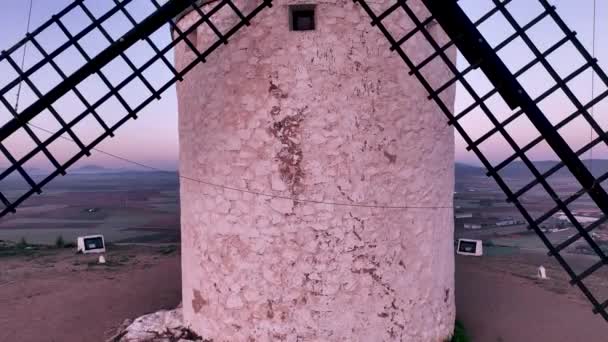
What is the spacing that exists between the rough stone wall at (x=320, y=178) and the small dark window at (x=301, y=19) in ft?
0.33

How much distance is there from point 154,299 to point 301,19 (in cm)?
594

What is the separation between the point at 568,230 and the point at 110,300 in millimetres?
27611

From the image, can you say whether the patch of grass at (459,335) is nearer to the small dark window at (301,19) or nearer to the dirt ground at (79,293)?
the small dark window at (301,19)

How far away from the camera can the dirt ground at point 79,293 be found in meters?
6.52

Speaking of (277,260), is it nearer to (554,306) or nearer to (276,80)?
(276,80)

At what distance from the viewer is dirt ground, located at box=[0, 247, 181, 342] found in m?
6.52

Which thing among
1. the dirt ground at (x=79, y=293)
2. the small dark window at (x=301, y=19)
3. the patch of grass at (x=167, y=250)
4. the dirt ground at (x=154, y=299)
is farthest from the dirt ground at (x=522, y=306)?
the patch of grass at (x=167, y=250)

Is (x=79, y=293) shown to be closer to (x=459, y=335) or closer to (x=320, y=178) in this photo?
(x=320, y=178)

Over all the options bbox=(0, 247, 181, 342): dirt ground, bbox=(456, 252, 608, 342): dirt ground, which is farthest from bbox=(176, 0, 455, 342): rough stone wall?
bbox=(0, 247, 181, 342): dirt ground

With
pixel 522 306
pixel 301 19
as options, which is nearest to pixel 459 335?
pixel 522 306

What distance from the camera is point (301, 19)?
4641mm

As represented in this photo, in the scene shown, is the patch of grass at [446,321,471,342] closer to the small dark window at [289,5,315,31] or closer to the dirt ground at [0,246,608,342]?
the dirt ground at [0,246,608,342]

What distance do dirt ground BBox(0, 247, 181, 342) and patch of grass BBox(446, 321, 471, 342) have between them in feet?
15.6

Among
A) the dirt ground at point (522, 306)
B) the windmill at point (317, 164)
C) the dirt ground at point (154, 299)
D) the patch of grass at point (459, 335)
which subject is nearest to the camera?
the windmill at point (317, 164)
